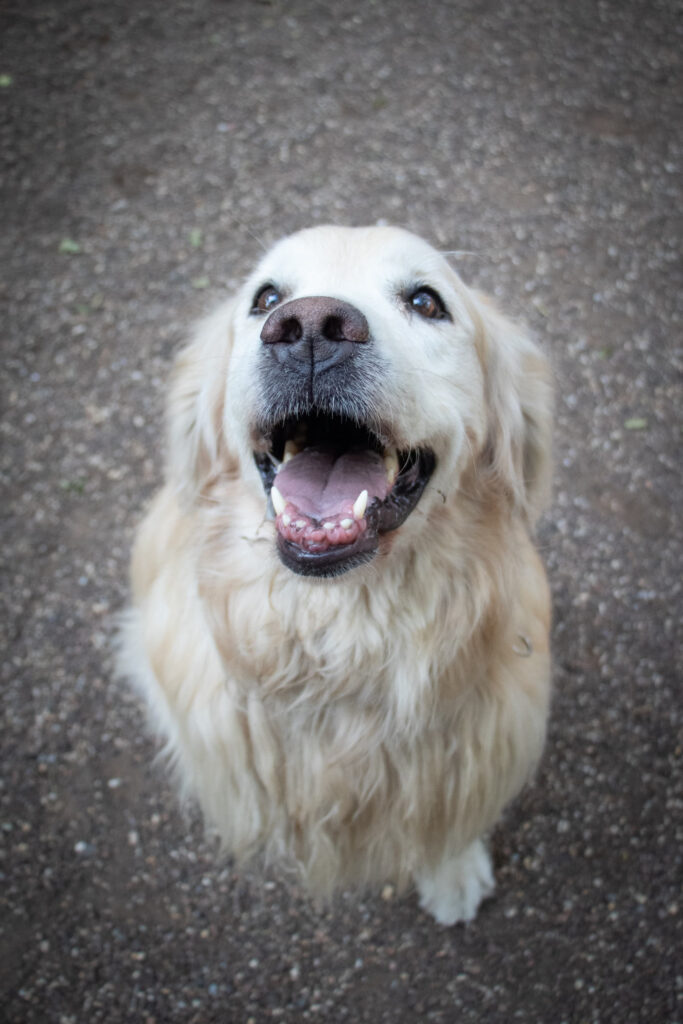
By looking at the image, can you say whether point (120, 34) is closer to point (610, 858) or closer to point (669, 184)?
point (669, 184)

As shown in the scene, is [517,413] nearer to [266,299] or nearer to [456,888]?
[266,299]

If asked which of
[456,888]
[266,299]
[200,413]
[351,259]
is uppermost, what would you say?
[351,259]

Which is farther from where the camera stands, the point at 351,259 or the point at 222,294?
the point at 222,294

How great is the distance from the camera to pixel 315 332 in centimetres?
161

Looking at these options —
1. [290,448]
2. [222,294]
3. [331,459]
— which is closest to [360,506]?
[331,459]

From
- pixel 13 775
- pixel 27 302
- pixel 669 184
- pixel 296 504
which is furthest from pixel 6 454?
pixel 669 184

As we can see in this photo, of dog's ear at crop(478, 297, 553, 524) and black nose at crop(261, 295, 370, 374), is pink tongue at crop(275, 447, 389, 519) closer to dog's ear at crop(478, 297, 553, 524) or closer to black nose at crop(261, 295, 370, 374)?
black nose at crop(261, 295, 370, 374)

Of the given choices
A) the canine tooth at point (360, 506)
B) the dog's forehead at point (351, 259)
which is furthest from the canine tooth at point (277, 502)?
the dog's forehead at point (351, 259)

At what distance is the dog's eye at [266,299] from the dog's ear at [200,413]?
0.47 ft

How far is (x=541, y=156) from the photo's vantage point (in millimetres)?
4418

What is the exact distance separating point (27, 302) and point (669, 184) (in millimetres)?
3583

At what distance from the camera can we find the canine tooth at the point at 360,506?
1660mm

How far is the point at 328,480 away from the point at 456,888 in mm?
1599

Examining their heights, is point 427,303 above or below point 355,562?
above
